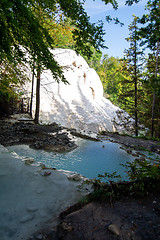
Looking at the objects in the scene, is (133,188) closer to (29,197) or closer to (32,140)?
(29,197)

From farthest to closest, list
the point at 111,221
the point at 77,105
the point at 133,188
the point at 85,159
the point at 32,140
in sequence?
the point at 77,105
the point at 32,140
the point at 85,159
the point at 133,188
the point at 111,221

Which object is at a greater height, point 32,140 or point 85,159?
point 32,140

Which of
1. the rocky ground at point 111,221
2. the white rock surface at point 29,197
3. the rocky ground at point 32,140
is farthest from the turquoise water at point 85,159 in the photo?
the rocky ground at point 111,221

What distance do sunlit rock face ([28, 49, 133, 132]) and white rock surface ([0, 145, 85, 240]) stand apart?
14101 mm

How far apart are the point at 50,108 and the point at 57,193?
18.9 metres

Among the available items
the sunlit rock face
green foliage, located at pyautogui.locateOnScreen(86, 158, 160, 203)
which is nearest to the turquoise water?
green foliage, located at pyautogui.locateOnScreen(86, 158, 160, 203)

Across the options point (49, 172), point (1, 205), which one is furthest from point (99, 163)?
point (1, 205)

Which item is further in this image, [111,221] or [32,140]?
[32,140]

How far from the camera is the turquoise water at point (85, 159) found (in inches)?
224

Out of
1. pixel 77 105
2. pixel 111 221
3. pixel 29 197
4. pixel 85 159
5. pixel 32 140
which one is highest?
pixel 77 105

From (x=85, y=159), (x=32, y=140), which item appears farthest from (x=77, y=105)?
(x=85, y=159)

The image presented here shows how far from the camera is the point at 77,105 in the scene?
77.3 ft

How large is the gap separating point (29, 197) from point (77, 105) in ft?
69.8

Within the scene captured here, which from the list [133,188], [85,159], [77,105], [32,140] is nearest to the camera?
[133,188]
